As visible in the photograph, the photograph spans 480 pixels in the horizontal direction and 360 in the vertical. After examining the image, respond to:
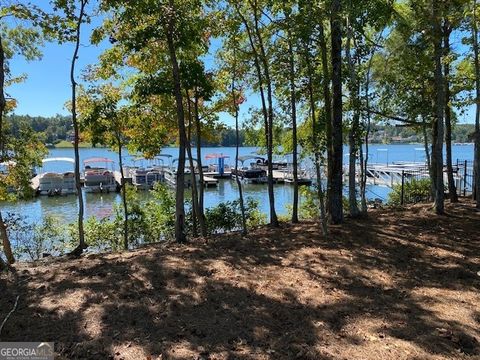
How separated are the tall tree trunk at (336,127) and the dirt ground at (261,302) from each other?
1.51 metres

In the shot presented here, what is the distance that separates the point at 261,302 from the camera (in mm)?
4855

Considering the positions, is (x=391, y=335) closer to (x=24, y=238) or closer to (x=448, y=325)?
(x=448, y=325)

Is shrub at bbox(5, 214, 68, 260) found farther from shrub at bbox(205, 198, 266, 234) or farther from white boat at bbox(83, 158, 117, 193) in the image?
white boat at bbox(83, 158, 117, 193)

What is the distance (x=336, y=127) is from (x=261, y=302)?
4.89 m

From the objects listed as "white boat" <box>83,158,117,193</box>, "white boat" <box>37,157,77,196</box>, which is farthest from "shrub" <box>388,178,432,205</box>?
"white boat" <box>37,157,77,196</box>

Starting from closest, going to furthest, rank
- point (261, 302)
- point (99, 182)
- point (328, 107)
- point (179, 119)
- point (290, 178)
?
point (261, 302)
point (179, 119)
point (328, 107)
point (99, 182)
point (290, 178)

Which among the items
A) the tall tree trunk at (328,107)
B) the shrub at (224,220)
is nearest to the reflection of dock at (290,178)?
the shrub at (224,220)

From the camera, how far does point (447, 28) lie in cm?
1113

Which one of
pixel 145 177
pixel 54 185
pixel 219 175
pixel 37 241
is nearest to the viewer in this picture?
pixel 37 241

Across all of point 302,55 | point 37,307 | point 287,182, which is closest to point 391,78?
point 302,55

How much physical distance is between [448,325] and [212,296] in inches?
98.3

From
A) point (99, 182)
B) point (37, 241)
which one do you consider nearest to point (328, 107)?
point (37, 241)

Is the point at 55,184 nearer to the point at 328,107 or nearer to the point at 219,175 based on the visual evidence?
the point at 219,175

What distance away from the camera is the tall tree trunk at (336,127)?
8430mm
